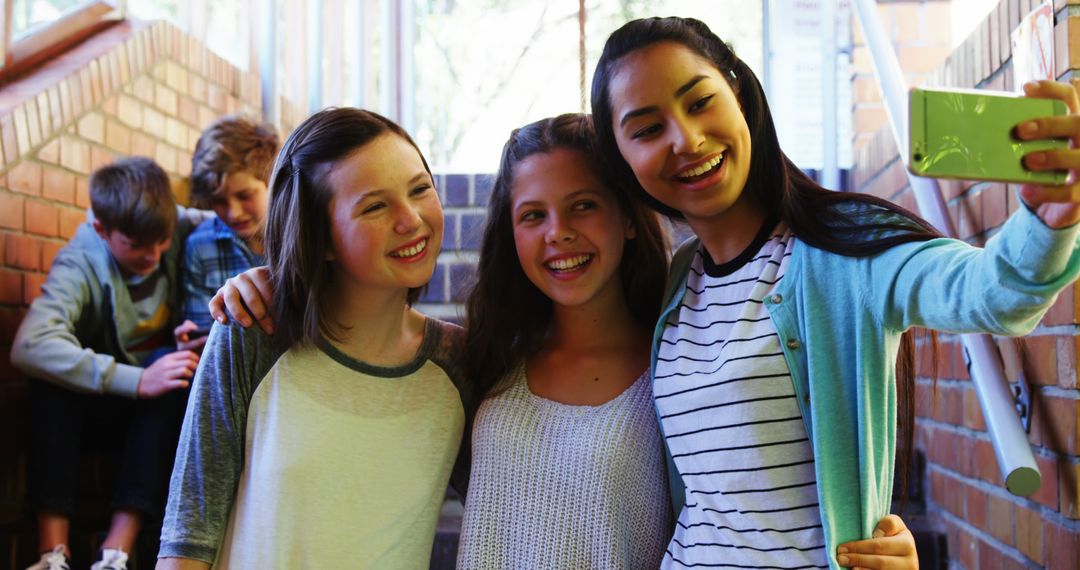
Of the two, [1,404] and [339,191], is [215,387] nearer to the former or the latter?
[339,191]

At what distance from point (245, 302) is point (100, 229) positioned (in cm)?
114

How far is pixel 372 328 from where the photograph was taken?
5.25ft

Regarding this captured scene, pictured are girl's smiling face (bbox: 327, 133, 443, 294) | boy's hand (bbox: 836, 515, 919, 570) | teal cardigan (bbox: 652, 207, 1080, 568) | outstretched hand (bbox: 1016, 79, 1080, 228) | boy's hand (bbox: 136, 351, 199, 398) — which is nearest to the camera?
outstretched hand (bbox: 1016, 79, 1080, 228)

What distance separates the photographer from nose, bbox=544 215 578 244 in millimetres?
1561

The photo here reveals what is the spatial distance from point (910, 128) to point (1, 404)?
2.23 metres

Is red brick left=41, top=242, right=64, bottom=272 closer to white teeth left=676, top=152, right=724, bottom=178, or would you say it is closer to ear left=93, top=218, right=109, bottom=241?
ear left=93, top=218, right=109, bottom=241

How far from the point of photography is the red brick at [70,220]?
8.29 feet

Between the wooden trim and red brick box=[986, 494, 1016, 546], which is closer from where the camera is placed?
red brick box=[986, 494, 1016, 546]

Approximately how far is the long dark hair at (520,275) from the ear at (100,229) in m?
1.15

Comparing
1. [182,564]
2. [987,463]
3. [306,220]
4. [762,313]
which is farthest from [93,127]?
[987,463]

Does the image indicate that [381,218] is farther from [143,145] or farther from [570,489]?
[143,145]

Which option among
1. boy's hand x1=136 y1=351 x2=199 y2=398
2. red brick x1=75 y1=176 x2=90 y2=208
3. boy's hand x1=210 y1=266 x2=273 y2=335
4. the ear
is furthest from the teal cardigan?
red brick x1=75 y1=176 x2=90 y2=208

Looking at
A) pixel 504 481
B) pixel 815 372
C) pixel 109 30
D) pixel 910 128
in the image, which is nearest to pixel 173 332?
pixel 109 30

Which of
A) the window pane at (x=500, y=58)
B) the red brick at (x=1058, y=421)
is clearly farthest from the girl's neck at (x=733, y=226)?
the window pane at (x=500, y=58)
